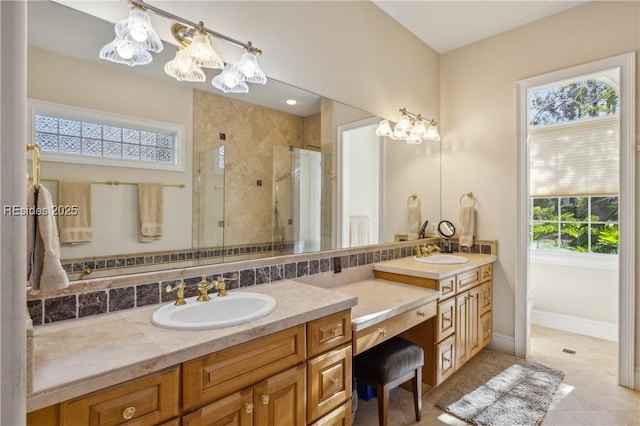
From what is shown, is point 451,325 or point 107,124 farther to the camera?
point 451,325

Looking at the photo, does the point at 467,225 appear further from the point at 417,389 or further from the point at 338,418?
the point at 338,418

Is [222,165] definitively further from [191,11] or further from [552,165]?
[552,165]

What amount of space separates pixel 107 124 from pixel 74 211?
36 centimetres

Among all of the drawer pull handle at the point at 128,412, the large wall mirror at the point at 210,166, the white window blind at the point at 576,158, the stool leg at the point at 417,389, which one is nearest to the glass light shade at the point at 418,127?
the large wall mirror at the point at 210,166

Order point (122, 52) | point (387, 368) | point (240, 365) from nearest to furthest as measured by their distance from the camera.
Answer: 1. point (240, 365)
2. point (122, 52)
3. point (387, 368)

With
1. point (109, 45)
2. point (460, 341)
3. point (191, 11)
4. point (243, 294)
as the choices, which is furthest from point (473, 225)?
point (109, 45)

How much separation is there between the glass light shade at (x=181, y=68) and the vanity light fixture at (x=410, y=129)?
155 centimetres

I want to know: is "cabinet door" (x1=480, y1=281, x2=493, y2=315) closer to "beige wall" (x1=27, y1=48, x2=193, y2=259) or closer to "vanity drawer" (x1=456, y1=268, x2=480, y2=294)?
"vanity drawer" (x1=456, y1=268, x2=480, y2=294)

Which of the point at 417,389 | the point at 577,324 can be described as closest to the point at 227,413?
the point at 417,389

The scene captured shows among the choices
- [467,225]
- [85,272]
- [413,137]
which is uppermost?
[413,137]

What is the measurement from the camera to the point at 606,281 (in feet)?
10.5

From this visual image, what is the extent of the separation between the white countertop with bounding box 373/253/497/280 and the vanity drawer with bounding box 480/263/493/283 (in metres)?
0.07

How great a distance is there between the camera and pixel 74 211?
3.95 feet

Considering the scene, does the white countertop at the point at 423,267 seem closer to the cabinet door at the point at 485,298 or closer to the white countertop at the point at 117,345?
the cabinet door at the point at 485,298
